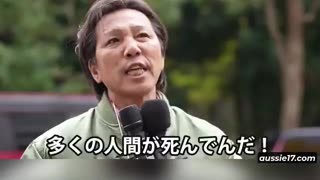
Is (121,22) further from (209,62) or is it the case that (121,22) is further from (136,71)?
(209,62)

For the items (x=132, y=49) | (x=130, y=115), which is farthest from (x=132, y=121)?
(x=132, y=49)

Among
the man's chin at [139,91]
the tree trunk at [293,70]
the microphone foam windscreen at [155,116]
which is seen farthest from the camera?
the tree trunk at [293,70]

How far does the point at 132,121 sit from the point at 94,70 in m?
0.25

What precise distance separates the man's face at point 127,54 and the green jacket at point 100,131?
0.29 ft

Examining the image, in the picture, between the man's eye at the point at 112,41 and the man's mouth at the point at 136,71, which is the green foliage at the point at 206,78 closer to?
the man's mouth at the point at 136,71

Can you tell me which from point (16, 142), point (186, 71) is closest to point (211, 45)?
point (186, 71)

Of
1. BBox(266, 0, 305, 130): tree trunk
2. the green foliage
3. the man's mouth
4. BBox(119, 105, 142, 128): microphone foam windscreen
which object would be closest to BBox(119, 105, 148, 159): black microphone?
BBox(119, 105, 142, 128): microphone foam windscreen

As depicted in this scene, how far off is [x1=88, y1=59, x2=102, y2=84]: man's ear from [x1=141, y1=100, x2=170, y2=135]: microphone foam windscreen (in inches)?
8.5

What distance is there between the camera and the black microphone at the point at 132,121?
2.39 m

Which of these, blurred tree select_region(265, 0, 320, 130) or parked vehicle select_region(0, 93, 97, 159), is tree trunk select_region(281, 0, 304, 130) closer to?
blurred tree select_region(265, 0, 320, 130)

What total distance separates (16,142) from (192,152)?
70 centimetres

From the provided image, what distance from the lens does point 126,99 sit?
8.18ft

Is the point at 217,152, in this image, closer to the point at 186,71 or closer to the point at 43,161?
the point at 186,71

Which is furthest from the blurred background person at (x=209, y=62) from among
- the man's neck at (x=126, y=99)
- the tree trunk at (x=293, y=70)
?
the man's neck at (x=126, y=99)
